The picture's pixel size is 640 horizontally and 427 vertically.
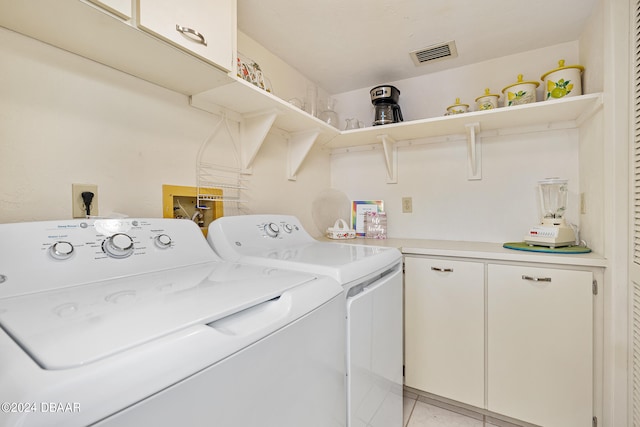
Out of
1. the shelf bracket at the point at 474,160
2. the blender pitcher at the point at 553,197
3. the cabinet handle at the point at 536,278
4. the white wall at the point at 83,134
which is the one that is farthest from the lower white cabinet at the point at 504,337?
the white wall at the point at 83,134

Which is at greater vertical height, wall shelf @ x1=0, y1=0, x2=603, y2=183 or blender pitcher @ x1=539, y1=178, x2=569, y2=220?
wall shelf @ x1=0, y1=0, x2=603, y2=183

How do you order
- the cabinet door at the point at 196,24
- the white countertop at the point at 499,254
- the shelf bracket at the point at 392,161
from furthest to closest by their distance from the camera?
the shelf bracket at the point at 392,161
the white countertop at the point at 499,254
the cabinet door at the point at 196,24

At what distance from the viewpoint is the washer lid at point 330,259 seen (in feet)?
3.22

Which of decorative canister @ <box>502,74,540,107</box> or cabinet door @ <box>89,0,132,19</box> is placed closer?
cabinet door @ <box>89,0,132,19</box>

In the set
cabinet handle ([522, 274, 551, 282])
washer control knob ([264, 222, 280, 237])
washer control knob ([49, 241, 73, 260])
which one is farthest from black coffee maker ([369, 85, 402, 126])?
washer control knob ([49, 241, 73, 260])

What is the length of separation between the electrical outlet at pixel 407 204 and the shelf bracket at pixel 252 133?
3.93 feet

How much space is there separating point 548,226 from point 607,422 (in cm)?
93

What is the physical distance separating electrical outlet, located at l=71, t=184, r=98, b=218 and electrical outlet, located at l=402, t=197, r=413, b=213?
190 cm

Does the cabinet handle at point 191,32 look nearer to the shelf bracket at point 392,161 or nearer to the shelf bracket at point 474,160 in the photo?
the shelf bracket at point 392,161

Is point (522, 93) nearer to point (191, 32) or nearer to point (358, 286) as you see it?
point (358, 286)

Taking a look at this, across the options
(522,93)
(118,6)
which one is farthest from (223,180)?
(522,93)

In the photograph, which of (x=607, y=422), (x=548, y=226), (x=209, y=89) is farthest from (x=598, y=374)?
(x=209, y=89)

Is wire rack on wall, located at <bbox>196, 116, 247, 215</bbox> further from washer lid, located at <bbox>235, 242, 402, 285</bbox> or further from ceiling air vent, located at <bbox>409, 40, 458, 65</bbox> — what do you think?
ceiling air vent, located at <bbox>409, 40, 458, 65</bbox>

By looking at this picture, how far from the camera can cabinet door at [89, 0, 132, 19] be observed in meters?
0.81
